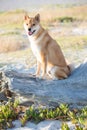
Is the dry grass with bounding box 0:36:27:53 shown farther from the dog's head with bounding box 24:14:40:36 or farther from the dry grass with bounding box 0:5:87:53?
the dog's head with bounding box 24:14:40:36

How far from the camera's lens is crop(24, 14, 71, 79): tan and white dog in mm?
11312

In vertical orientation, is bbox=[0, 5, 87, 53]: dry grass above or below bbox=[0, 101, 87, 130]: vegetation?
below

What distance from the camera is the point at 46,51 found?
1134 cm

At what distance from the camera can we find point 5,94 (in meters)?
11.1

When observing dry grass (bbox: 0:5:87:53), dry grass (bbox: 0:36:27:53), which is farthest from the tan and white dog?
dry grass (bbox: 0:5:87:53)

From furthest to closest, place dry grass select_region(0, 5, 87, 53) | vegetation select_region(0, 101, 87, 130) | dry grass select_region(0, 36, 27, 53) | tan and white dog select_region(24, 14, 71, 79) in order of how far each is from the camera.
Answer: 1. dry grass select_region(0, 5, 87, 53)
2. dry grass select_region(0, 36, 27, 53)
3. tan and white dog select_region(24, 14, 71, 79)
4. vegetation select_region(0, 101, 87, 130)

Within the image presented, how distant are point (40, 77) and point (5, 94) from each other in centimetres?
85

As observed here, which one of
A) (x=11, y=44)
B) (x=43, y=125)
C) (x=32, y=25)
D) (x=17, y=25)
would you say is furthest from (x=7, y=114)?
(x=17, y=25)

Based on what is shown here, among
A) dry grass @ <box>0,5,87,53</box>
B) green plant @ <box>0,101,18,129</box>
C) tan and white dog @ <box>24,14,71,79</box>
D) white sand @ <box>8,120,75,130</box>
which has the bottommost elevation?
dry grass @ <box>0,5,87,53</box>

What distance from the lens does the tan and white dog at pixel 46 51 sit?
1131 cm

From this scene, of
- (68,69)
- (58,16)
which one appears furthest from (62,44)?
(58,16)

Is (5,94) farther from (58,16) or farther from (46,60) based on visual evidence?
(58,16)

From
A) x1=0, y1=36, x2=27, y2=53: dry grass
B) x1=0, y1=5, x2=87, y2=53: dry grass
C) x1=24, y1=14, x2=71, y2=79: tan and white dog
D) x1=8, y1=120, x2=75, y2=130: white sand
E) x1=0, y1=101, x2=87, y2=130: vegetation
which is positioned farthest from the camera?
x1=0, y1=5, x2=87, y2=53: dry grass

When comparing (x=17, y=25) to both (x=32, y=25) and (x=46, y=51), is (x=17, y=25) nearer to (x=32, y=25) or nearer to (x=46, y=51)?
(x=32, y=25)
